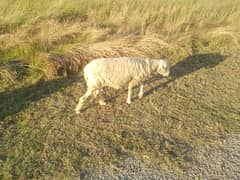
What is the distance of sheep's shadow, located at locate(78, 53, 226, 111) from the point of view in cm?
525

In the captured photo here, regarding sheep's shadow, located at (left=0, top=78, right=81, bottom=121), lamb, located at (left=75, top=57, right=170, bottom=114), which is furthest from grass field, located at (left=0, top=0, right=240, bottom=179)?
lamb, located at (left=75, top=57, right=170, bottom=114)

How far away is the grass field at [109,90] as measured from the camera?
378 cm

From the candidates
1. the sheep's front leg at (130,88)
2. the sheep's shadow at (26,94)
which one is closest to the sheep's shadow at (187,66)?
the sheep's front leg at (130,88)

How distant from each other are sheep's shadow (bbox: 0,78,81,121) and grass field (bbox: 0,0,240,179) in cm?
2

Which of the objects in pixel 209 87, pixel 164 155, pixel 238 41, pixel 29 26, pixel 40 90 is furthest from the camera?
pixel 238 41

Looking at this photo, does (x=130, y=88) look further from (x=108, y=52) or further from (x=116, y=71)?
(x=108, y=52)

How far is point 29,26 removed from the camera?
606cm

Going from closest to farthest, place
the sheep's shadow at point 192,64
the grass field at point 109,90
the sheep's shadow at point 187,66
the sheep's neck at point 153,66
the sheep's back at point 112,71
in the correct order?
the grass field at point 109,90 → the sheep's back at point 112,71 → the sheep's neck at point 153,66 → the sheep's shadow at point 187,66 → the sheep's shadow at point 192,64

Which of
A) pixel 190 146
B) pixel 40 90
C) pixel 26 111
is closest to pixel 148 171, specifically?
pixel 190 146

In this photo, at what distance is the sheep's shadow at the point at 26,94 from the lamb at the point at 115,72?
0.82 meters

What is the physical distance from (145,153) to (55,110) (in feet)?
5.33

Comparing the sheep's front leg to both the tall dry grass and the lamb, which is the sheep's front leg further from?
the tall dry grass

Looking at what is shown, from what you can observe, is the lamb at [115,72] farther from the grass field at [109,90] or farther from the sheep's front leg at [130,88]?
the grass field at [109,90]

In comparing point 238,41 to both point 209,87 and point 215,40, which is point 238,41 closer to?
point 215,40
